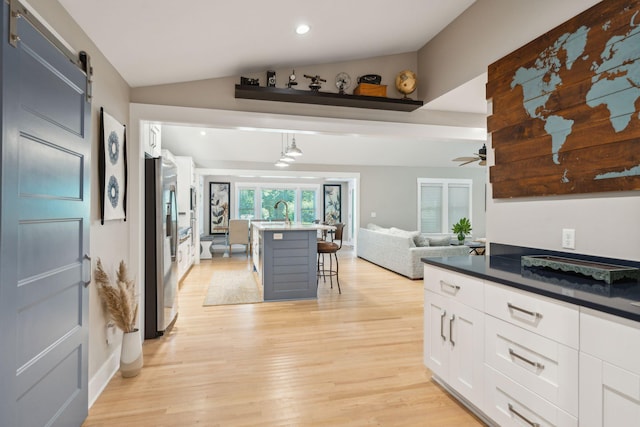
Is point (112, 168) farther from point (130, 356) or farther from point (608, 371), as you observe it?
point (608, 371)

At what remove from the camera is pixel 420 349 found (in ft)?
9.37

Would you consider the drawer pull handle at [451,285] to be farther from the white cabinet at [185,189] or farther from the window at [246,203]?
the window at [246,203]

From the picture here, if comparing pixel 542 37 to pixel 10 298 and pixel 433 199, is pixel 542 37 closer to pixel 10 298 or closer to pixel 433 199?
pixel 10 298

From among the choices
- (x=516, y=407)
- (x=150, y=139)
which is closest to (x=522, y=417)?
(x=516, y=407)

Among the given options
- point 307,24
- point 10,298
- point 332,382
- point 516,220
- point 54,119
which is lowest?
point 332,382

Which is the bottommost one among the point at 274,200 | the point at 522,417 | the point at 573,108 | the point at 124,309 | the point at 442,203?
the point at 522,417

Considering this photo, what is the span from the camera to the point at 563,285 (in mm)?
1469

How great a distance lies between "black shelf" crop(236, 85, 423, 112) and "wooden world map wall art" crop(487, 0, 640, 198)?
3.29 feet

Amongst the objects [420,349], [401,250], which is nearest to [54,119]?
[420,349]

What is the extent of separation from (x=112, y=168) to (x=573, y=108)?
9.69 feet

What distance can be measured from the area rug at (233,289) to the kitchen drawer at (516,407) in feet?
10.3

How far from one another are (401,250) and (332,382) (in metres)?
3.82

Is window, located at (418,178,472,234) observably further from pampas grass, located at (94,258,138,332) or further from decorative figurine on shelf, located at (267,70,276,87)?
pampas grass, located at (94,258,138,332)

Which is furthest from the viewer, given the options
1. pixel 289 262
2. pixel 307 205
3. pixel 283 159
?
pixel 307 205
